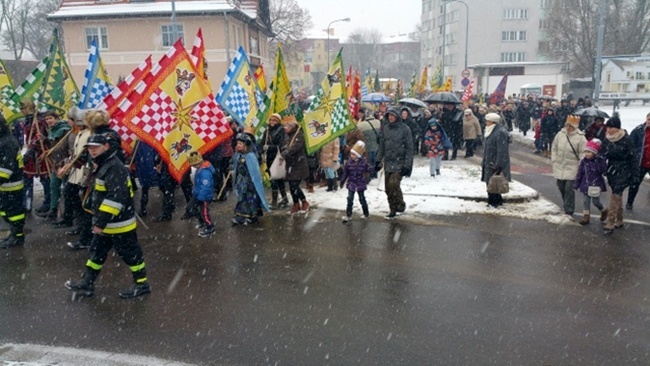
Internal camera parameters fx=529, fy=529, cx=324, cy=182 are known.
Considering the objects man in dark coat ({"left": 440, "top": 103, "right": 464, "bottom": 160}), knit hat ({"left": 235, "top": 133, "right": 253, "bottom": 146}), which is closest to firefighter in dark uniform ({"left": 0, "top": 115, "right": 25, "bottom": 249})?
knit hat ({"left": 235, "top": 133, "right": 253, "bottom": 146})

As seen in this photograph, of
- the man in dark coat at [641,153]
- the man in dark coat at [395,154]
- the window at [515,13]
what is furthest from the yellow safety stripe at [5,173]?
the window at [515,13]

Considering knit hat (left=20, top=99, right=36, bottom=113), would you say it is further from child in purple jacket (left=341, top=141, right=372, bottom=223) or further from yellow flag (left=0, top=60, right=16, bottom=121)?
child in purple jacket (left=341, top=141, right=372, bottom=223)

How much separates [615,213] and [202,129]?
6.51m

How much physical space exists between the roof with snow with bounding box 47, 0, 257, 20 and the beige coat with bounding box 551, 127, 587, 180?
29.7 metres

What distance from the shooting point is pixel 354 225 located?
871 centimetres

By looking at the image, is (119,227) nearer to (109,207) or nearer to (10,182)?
(109,207)

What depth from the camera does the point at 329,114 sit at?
9.80 m

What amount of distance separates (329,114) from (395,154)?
5.31 ft

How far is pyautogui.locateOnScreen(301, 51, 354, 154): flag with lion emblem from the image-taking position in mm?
9703

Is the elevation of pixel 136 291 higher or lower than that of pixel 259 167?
lower

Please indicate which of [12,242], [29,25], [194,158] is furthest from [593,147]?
[29,25]

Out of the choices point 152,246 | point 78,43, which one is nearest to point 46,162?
point 152,246

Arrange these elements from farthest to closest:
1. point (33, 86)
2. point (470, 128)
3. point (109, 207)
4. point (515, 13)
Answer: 1. point (515, 13)
2. point (470, 128)
3. point (33, 86)
4. point (109, 207)

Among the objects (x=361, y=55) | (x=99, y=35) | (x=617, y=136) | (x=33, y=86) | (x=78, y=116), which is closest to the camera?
(x=78, y=116)
